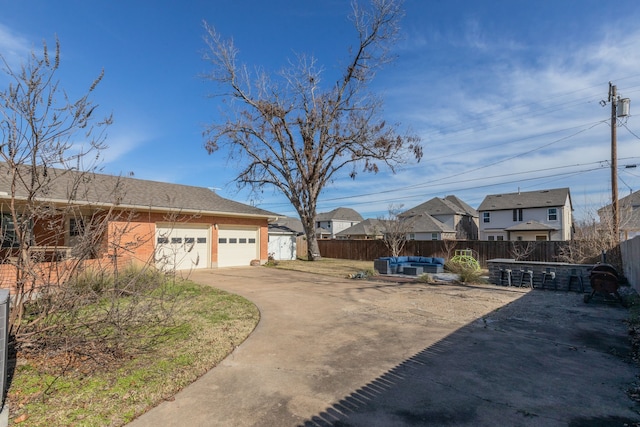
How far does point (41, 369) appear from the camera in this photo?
433 cm

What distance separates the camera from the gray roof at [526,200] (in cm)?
3217

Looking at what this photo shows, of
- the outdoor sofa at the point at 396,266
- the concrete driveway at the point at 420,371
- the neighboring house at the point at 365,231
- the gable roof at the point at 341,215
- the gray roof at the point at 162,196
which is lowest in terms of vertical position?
the concrete driveway at the point at 420,371

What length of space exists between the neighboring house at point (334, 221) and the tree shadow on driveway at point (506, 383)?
1786 inches

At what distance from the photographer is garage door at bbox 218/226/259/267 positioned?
1784cm

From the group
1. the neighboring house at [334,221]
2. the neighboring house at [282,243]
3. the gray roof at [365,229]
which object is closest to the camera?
the neighboring house at [282,243]

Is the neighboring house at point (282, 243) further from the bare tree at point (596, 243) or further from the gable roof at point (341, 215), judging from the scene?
the gable roof at point (341, 215)

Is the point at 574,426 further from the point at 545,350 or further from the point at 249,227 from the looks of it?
Result: the point at 249,227

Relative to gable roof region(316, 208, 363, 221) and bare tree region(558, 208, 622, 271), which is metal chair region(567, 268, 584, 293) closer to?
bare tree region(558, 208, 622, 271)

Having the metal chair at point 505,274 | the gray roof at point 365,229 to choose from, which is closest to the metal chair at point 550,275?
the metal chair at point 505,274

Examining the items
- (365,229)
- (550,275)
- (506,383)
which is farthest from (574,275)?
(365,229)

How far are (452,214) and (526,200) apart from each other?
7573 mm

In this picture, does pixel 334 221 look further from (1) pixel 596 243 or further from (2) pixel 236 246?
(1) pixel 596 243

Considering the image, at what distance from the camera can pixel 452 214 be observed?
128ft

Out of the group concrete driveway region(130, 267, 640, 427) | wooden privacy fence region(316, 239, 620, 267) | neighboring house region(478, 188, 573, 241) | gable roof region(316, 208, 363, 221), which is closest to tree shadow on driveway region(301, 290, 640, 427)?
concrete driveway region(130, 267, 640, 427)
